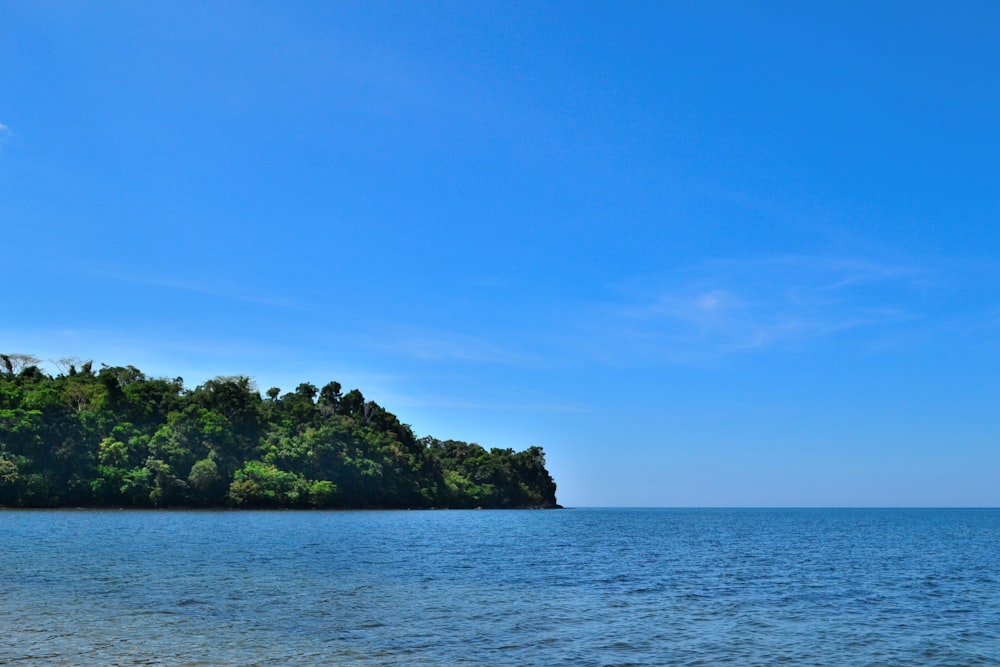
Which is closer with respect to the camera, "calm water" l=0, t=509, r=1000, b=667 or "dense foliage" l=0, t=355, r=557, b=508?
"calm water" l=0, t=509, r=1000, b=667

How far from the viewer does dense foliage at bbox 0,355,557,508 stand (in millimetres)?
114744

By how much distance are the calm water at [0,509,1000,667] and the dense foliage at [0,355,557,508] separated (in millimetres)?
→ 66436

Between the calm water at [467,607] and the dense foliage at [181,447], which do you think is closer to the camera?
the calm water at [467,607]

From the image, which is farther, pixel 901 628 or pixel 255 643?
pixel 901 628

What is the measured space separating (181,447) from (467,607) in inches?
4470

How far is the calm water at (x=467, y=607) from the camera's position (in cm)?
2242

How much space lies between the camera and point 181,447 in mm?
129125

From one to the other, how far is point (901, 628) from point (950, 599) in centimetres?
1166

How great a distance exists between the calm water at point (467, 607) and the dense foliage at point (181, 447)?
66436 mm

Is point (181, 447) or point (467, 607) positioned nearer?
point (467, 607)

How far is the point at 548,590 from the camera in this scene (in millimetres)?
37062

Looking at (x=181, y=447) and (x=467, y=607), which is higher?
(x=181, y=447)

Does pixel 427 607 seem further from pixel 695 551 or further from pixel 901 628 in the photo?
pixel 695 551

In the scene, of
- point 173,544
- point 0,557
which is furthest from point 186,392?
point 0,557
